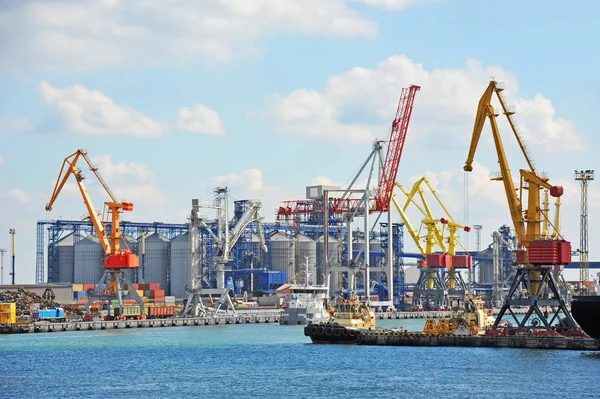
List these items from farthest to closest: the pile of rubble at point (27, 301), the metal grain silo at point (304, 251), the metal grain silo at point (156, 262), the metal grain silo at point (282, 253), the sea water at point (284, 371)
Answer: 1. the metal grain silo at point (304, 251)
2. the metal grain silo at point (282, 253)
3. the metal grain silo at point (156, 262)
4. the pile of rubble at point (27, 301)
5. the sea water at point (284, 371)

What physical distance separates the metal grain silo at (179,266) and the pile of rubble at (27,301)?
2847cm

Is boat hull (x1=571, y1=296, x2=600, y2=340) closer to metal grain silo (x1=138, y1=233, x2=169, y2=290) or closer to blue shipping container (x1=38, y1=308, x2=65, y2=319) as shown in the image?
blue shipping container (x1=38, y1=308, x2=65, y2=319)

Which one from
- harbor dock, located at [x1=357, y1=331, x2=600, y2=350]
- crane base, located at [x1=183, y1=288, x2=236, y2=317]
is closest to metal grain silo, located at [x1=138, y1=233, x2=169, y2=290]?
crane base, located at [x1=183, y1=288, x2=236, y2=317]

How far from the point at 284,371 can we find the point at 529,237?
88.8 ft

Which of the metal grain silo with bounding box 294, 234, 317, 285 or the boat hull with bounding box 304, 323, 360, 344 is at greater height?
the metal grain silo with bounding box 294, 234, 317, 285

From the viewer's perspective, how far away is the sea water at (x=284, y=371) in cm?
6112

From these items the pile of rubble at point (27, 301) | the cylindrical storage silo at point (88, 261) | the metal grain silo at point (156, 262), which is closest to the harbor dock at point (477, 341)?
the pile of rubble at point (27, 301)

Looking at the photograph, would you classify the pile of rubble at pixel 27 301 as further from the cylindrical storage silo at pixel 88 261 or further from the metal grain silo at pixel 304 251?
the metal grain silo at pixel 304 251

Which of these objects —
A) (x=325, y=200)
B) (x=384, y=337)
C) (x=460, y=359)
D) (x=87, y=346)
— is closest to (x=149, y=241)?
(x=325, y=200)

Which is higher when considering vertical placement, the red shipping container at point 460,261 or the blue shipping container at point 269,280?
the red shipping container at point 460,261

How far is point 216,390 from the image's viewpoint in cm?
6275

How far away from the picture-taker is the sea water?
61.1 metres

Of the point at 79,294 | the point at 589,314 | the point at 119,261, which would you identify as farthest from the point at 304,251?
the point at 589,314

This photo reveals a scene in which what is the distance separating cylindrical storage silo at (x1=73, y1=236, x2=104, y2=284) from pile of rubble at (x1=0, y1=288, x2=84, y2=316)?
3037 cm
